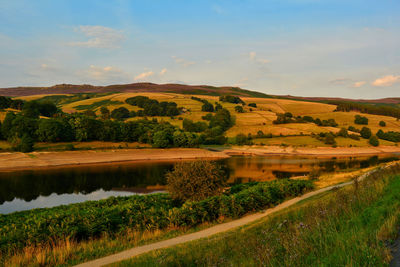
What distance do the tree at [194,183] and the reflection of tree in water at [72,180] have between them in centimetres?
2388

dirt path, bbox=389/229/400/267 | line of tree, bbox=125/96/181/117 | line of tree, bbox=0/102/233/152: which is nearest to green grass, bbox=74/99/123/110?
line of tree, bbox=125/96/181/117

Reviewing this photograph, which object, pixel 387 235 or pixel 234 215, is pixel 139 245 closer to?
pixel 234 215

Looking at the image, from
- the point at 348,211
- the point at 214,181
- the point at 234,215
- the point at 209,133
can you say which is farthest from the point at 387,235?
the point at 209,133

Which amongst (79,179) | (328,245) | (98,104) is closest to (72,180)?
(79,179)

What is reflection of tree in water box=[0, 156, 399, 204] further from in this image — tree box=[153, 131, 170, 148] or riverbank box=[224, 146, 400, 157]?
riverbank box=[224, 146, 400, 157]

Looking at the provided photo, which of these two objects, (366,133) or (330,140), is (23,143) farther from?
(366,133)

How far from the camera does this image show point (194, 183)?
26.2m

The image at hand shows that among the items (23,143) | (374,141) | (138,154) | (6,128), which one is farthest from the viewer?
(374,141)

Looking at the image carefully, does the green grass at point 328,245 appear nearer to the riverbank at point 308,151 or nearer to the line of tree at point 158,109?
the riverbank at point 308,151

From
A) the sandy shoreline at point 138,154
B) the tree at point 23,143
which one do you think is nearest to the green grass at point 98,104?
the tree at point 23,143

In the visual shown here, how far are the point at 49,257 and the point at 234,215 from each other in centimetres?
1384

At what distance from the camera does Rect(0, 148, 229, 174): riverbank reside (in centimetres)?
5938

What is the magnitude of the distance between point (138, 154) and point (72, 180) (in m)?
30.2

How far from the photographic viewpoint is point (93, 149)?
76.4 meters
